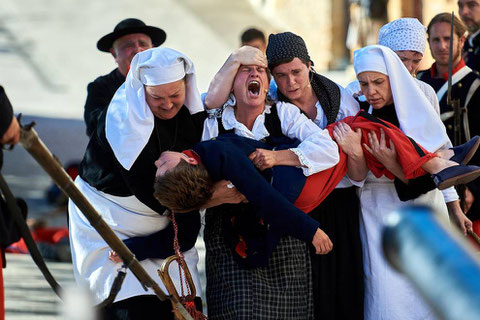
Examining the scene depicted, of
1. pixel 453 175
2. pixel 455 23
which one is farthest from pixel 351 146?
pixel 455 23

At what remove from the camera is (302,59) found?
11.7 ft

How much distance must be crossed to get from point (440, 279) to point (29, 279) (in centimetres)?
669

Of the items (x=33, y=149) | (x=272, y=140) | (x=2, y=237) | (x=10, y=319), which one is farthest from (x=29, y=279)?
(x=33, y=149)

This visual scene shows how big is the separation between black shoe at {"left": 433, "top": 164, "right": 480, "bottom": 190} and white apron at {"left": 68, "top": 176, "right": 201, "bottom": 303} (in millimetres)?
1186

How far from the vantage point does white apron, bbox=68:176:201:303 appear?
341 centimetres

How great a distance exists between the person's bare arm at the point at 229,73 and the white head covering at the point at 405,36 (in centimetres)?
96

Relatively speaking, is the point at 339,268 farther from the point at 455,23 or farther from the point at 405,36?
the point at 455,23

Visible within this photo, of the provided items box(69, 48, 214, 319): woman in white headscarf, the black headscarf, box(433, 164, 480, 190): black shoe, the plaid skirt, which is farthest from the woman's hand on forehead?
box(433, 164, 480, 190): black shoe

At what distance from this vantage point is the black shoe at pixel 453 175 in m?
3.17

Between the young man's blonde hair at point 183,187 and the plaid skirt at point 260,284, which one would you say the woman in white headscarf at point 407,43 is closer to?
the plaid skirt at point 260,284

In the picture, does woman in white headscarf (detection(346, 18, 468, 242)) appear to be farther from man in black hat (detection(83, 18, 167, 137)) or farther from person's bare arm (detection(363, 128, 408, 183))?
man in black hat (detection(83, 18, 167, 137))

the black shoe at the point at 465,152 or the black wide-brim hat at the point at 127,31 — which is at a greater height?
the black wide-brim hat at the point at 127,31

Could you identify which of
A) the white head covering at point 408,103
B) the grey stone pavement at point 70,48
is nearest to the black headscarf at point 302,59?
the white head covering at point 408,103

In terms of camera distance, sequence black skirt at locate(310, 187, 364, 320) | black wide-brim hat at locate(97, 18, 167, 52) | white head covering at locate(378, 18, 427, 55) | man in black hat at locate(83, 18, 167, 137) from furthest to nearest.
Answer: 1. black wide-brim hat at locate(97, 18, 167, 52)
2. man in black hat at locate(83, 18, 167, 137)
3. white head covering at locate(378, 18, 427, 55)
4. black skirt at locate(310, 187, 364, 320)
